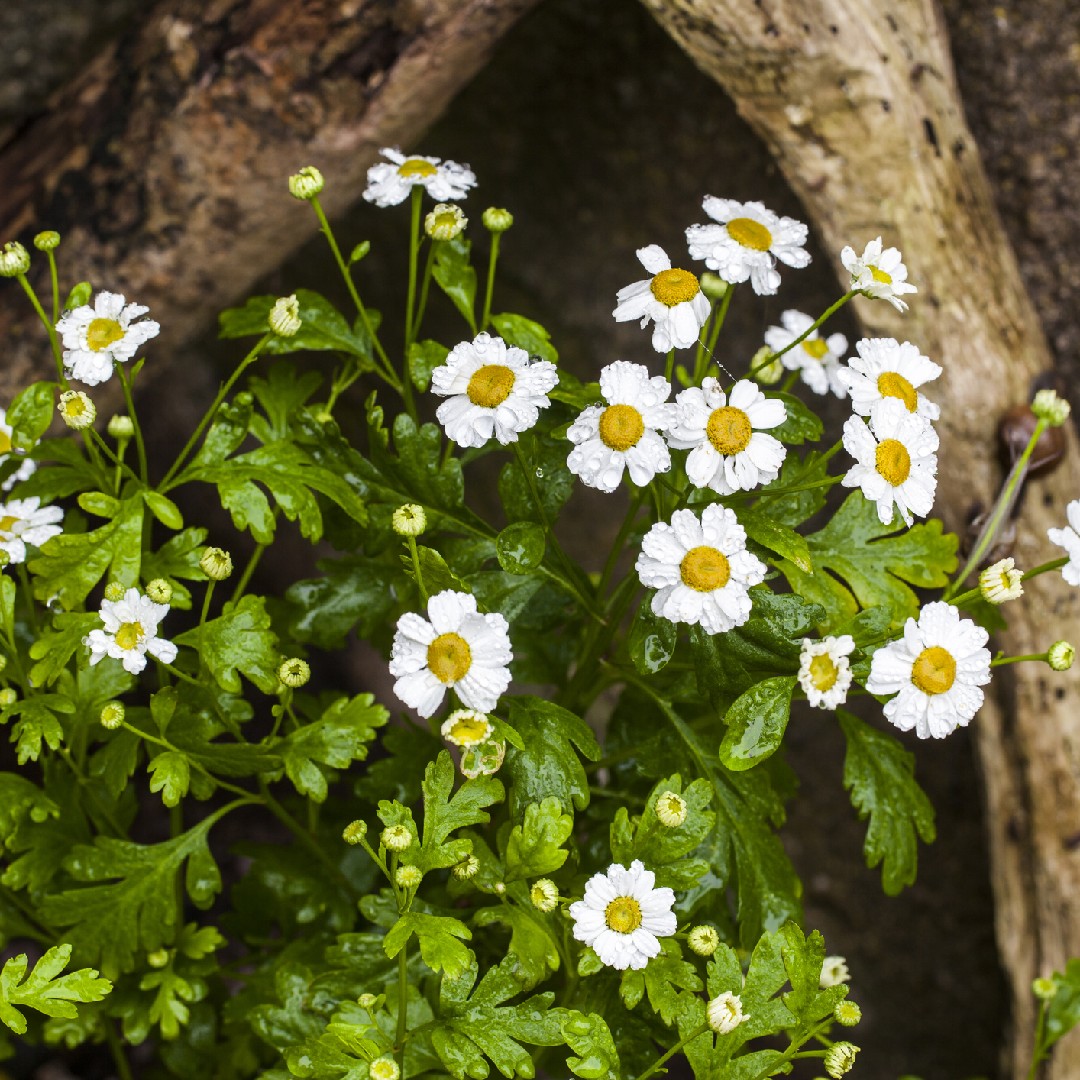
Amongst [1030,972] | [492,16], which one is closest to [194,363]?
[492,16]

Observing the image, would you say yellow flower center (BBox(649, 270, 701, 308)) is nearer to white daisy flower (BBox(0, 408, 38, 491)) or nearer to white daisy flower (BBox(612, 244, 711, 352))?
white daisy flower (BBox(612, 244, 711, 352))

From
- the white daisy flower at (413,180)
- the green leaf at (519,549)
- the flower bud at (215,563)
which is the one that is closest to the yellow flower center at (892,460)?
the green leaf at (519,549)

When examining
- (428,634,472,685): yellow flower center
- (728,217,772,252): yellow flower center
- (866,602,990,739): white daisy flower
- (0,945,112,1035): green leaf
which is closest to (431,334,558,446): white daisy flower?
(428,634,472,685): yellow flower center

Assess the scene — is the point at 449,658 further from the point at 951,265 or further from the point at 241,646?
the point at 951,265

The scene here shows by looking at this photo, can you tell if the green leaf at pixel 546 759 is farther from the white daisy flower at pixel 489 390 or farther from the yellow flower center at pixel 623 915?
the white daisy flower at pixel 489 390

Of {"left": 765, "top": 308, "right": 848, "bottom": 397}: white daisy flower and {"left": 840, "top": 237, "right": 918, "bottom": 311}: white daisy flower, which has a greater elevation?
{"left": 840, "top": 237, "right": 918, "bottom": 311}: white daisy flower

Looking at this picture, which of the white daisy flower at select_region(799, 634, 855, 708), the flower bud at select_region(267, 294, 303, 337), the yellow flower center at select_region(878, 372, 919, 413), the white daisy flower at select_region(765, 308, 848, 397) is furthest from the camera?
the white daisy flower at select_region(765, 308, 848, 397)

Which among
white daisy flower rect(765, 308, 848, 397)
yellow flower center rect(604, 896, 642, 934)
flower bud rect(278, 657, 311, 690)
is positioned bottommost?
yellow flower center rect(604, 896, 642, 934)
